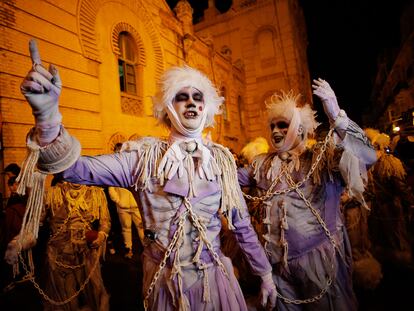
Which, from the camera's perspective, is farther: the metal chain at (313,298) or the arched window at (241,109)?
the arched window at (241,109)

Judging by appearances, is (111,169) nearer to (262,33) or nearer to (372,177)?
(372,177)

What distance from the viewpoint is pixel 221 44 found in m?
21.3

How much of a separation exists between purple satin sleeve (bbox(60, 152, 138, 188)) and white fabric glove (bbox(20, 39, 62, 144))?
0.26m

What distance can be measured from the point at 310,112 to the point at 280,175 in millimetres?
902

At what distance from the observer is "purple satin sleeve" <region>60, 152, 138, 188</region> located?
1591 millimetres

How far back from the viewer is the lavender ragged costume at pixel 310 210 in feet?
7.59

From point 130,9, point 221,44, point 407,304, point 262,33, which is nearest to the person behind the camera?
point 407,304

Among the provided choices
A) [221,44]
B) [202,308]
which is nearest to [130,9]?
[202,308]

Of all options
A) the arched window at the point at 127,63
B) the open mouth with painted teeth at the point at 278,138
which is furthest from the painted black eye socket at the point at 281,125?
the arched window at the point at 127,63

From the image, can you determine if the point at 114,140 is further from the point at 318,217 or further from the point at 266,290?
the point at 266,290

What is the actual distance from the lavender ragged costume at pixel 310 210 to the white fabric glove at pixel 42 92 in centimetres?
193

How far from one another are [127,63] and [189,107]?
863 cm

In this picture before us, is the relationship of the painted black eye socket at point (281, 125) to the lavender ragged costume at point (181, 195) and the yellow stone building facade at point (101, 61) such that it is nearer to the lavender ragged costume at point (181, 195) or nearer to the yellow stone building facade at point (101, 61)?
the lavender ragged costume at point (181, 195)

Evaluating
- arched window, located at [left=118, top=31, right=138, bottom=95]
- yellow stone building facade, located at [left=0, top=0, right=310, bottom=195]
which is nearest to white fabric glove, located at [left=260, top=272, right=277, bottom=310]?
yellow stone building facade, located at [left=0, top=0, right=310, bottom=195]
